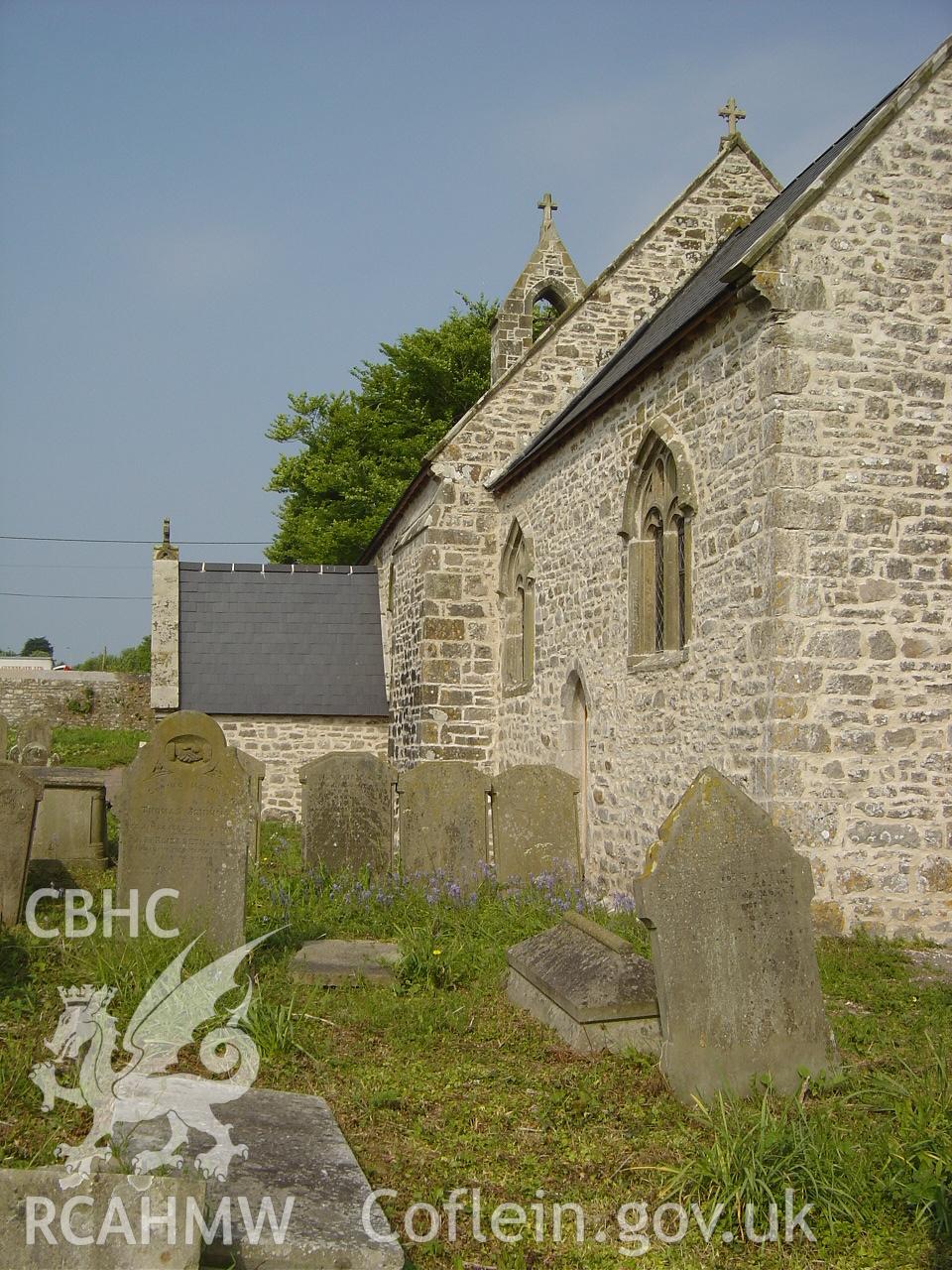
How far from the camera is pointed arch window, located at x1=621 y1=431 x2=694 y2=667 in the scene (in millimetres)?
10891

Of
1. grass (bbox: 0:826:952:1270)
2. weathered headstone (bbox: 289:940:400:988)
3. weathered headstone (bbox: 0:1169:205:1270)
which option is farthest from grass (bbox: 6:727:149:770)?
weathered headstone (bbox: 0:1169:205:1270)

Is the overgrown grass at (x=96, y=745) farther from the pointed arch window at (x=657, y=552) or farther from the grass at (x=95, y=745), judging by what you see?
the pointed arch window at (x=657, y=552)

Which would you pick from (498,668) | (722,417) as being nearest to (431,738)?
(498,668)

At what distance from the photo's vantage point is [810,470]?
30.0 ft

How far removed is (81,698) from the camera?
100 feet

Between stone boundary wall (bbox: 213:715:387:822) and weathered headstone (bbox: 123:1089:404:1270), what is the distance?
15.4 metres

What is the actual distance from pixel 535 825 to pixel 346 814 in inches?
65.7

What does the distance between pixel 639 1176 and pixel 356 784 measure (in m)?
5.92

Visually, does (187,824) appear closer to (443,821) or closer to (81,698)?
(443,821)

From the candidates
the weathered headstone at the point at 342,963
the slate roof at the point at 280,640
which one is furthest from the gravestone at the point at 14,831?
the slate roof at the point at 280,640

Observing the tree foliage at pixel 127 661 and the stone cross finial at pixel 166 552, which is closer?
the stone cross finial at pixel 166 552

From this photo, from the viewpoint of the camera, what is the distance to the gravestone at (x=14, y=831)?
825cm

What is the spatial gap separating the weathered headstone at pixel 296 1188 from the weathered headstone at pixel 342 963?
90.9 inches

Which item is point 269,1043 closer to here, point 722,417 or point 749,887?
point 749,887
